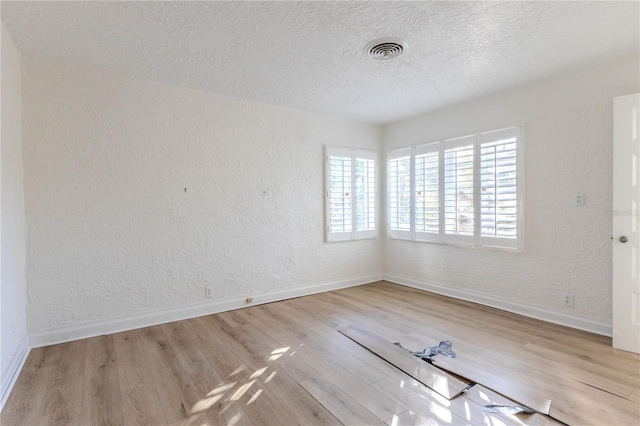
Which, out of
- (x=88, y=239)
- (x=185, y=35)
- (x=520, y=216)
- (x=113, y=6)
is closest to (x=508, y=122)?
(x=520, y=216)

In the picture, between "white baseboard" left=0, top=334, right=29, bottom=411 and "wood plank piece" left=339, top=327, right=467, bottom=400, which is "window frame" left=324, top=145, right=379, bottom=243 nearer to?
"wood plank piece" left=339, top=327, right=467, bottom=400

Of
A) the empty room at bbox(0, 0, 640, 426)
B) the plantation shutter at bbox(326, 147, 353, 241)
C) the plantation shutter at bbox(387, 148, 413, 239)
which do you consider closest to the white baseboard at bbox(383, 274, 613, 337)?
the empty room at bbox(0, 0, 640, 426)

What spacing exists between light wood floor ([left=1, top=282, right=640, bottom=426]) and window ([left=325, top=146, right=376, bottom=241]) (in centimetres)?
162

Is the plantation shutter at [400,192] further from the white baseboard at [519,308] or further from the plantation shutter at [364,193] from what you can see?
the white baseboard at [519,308]

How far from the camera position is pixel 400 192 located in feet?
16.1

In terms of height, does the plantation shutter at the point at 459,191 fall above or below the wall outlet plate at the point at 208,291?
above

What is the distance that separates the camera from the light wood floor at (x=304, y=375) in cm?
186

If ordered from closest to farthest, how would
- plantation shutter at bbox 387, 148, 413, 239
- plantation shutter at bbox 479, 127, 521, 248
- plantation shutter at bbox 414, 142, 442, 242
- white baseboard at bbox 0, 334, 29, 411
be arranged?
white baseboard at bbox 0, 334, 29, 411 → plantation shutter at bbox 479, 127, 521, 248 → plantation shutter at bbox 414, 142, 442, 242 → plantation shutter at bbox 387, 148, 413, 239

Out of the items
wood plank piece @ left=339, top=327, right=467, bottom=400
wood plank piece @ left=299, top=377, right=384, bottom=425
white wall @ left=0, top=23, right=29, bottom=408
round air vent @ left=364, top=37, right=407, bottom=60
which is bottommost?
wood plank piece @ left=299, top=377, right=384, bottom=425

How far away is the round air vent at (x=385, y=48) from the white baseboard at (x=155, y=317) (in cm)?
303

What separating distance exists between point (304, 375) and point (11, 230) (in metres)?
2.48

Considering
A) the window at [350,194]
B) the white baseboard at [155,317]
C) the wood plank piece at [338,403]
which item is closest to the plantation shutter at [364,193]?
the window at [350,194]

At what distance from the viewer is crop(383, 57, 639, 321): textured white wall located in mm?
2947

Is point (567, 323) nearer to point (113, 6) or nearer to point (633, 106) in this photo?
point (633, 106)
